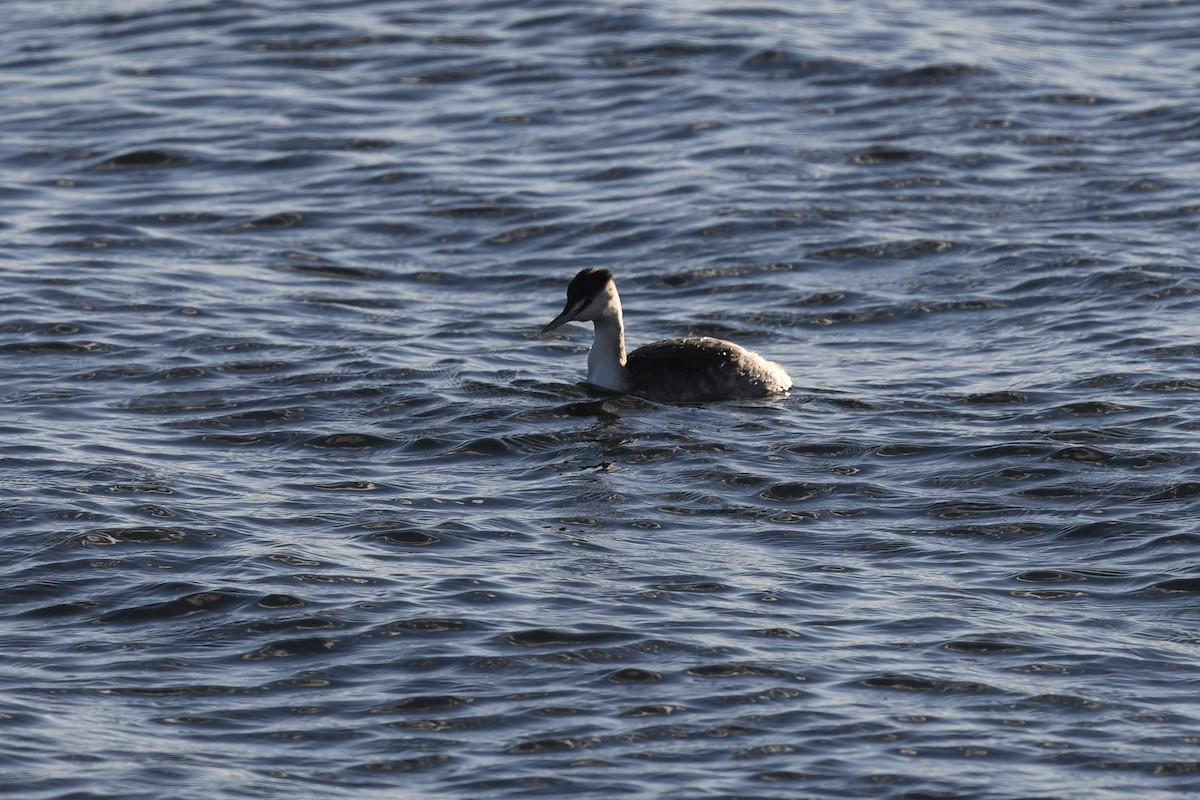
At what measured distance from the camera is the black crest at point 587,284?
18.2 m

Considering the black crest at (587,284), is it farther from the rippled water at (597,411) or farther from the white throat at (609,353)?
the rippled water at (597,411)

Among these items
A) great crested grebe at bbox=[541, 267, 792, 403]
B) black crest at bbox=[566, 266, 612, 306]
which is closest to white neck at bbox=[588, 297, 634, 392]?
great crested grebe at bbox=[541, 267, 792, 403]

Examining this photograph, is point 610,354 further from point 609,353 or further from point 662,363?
point 662,363

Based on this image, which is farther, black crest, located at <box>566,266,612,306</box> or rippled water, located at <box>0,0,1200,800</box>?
black crest, located at <box>566,266,612,306</box>

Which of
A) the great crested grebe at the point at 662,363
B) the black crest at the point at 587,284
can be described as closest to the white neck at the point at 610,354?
the great crested grebe at the point at 662,363

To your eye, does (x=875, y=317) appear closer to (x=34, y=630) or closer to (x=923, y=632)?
(x=923, y=632)

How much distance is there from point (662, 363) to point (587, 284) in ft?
3.30

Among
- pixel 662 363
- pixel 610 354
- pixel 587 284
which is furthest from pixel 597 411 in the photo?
pixel 587 284

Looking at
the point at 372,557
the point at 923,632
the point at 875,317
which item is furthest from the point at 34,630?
the point at 875,317

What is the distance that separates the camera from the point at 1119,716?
38.2 feet

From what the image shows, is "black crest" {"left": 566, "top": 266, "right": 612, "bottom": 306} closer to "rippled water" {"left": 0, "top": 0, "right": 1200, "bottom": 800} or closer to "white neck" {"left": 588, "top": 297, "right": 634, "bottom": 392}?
"white neck" {"left": 588, "top": 297, "right": 634, "bottom": 392}

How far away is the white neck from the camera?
59.6ft

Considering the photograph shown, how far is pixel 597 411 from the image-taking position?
58.4ft

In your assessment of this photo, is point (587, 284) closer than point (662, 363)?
No
